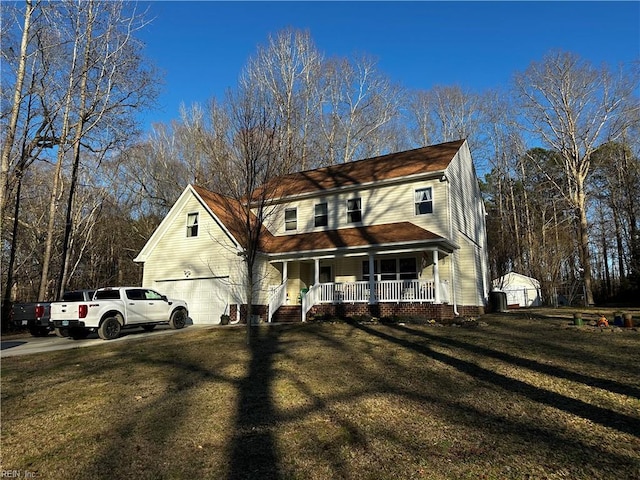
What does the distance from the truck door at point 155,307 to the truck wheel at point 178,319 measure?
333 mm

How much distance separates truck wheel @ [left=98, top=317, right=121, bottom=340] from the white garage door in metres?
5.37

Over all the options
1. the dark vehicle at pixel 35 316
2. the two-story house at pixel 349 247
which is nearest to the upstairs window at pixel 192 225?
the two-story house at pixel 349 247

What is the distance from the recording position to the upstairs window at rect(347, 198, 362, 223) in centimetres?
1931

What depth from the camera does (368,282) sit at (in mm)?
16922

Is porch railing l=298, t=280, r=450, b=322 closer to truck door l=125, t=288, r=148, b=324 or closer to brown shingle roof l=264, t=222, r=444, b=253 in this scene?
brown shingle roof l=264, t=222, r=444, b=253

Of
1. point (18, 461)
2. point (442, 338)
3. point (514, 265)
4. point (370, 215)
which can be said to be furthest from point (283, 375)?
point (514, 265)

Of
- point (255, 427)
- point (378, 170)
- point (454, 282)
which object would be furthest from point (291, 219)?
point (255, 427)

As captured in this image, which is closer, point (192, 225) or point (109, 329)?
point (109, 329)

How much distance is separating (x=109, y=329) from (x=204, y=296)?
19.7 ft

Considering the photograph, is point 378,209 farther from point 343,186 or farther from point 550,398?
point 550,398

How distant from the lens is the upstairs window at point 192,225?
66.3 feet

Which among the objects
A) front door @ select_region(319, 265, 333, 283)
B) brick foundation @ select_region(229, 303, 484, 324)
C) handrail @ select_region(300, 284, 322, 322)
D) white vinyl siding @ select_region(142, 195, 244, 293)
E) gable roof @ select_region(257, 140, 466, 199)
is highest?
gable roof @ select_region(257, 140, 466, 199)

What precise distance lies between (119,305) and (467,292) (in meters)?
14.5

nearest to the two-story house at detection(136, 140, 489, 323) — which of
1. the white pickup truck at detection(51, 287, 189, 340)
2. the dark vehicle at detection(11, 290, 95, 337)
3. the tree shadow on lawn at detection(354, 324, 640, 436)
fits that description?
the white pickup truck at detection(51, 287, 189, 340)
